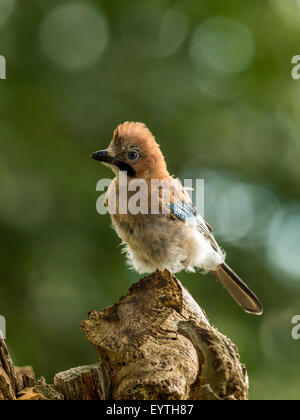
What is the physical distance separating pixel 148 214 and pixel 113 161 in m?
0.53

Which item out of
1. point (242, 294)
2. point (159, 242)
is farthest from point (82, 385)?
point (242, 294)

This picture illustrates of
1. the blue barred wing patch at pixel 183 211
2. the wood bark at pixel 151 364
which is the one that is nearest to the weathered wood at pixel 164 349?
the wood bark at pixel 151 364

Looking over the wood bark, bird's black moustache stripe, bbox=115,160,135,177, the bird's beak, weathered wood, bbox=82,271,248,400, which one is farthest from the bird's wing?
the wood bark

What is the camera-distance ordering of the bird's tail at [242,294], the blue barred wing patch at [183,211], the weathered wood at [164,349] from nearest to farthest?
the weathered wood at [164,349] < the blue barred wing patch at [183,211] < the bird's tail at [242,294]

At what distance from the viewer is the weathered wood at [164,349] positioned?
266 centimetres

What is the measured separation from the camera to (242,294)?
515 cm

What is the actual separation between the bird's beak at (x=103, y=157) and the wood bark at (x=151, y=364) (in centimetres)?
168

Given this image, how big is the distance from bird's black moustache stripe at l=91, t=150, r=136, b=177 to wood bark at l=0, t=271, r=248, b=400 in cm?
168

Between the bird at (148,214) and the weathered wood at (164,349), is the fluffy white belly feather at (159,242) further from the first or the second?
the weathered wood at (164,349)

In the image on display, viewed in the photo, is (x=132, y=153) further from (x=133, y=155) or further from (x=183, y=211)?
(x=183, y=211)

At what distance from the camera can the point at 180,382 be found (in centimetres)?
262

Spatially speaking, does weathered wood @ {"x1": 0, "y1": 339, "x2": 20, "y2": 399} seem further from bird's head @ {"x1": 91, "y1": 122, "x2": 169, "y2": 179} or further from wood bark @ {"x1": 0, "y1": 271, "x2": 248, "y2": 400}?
bird's head @ {"x1": 91, "y1": 122, "x2": 169, "y2": 179}

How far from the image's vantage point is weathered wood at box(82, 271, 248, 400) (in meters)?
2.66
